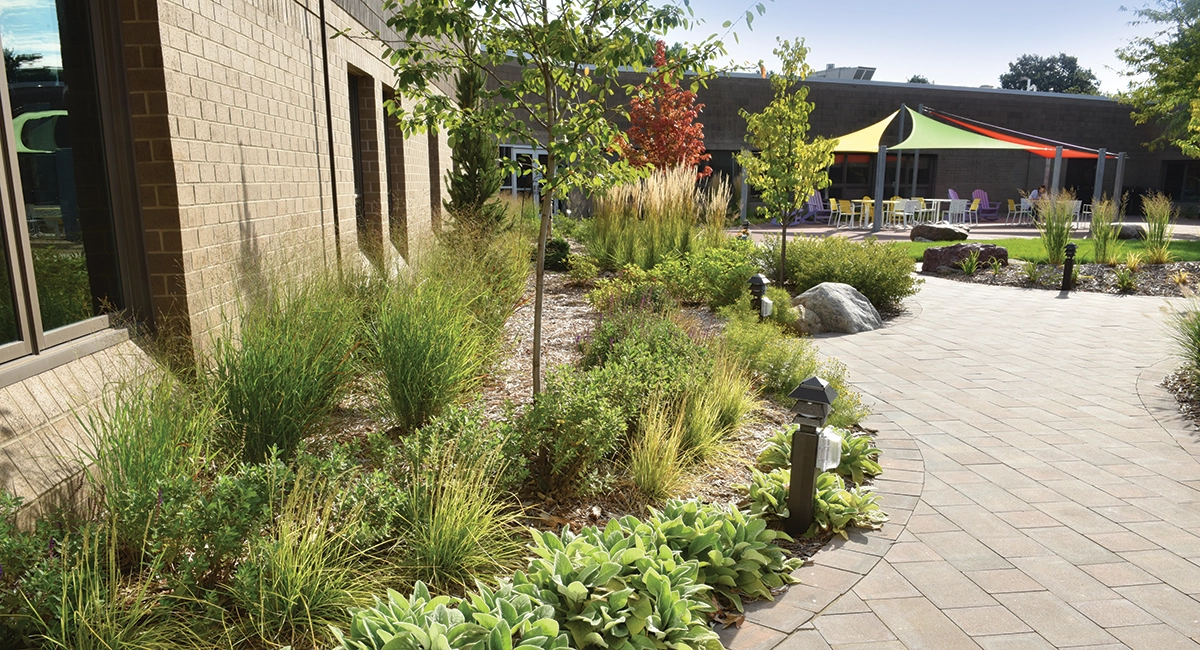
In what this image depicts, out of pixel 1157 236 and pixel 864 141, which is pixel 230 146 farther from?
pixel 864 141

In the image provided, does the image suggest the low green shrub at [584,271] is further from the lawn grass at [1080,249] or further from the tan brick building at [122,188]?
the lawn grass at [1080,249]

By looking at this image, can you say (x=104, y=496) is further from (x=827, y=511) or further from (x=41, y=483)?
(x=827, y=511)

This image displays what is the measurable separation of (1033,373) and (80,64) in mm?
7145

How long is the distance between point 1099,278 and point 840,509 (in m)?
10.4

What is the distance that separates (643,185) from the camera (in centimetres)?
1179

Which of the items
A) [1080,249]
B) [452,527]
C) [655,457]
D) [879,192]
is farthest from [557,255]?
Result: [879,192]

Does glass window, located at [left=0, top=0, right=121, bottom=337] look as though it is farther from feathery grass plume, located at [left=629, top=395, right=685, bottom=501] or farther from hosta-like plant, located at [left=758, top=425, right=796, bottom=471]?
hosta-like plant, located at [left=758, top=425, right=796, bottom=471]

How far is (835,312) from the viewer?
809 centimetres

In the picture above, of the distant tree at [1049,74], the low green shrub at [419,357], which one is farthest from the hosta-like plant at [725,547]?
the distant tree at [1049,74]

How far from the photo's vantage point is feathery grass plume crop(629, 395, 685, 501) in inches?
145

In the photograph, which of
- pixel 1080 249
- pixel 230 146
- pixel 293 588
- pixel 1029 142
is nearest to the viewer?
pixel 293 588

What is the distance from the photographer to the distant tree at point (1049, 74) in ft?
254

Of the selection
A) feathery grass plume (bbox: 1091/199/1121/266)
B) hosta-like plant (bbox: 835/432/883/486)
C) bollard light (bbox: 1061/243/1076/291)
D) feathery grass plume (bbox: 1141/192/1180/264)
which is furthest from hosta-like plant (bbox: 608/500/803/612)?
feathery grass plume (bbox: 1141/192/1180/264)

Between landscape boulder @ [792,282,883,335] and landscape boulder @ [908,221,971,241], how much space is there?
1021 cm
